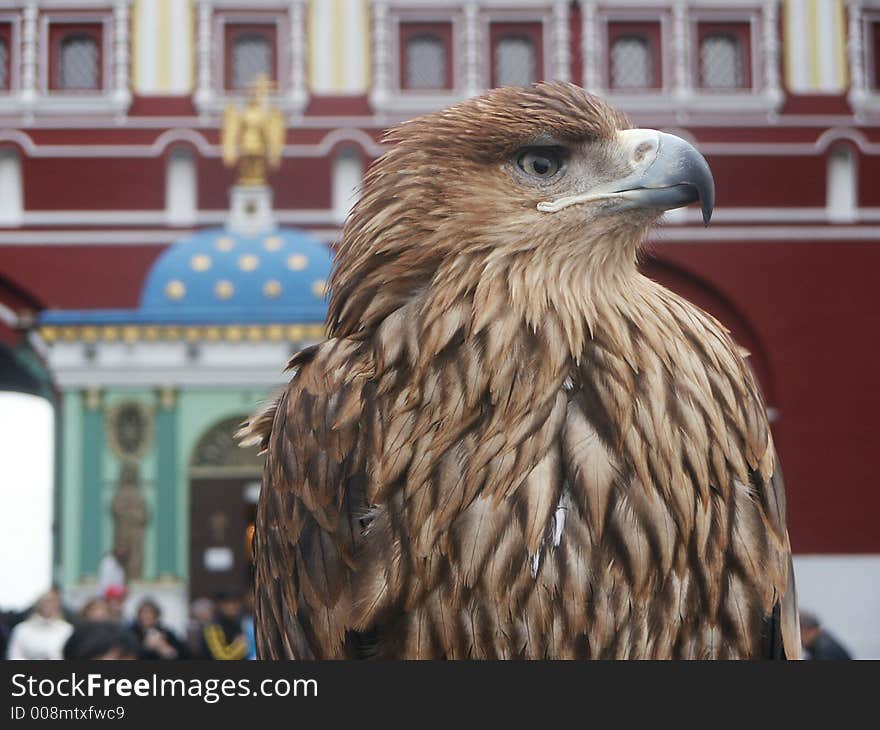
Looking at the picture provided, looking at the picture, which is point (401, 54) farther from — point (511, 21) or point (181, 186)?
point (181, 186)

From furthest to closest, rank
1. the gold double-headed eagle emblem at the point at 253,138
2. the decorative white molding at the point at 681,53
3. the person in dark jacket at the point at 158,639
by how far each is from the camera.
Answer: the decorative white molding at the point at 681,53 < the gold double-headed eagle emblem at the point at 253,138 < the person in dark jacket at the point at 158,639

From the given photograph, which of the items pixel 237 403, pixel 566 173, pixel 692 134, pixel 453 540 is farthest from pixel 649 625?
pixel 692 134

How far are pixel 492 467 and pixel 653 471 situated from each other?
20 centimetres

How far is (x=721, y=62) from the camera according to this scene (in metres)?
14.5

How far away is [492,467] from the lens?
1.72 m

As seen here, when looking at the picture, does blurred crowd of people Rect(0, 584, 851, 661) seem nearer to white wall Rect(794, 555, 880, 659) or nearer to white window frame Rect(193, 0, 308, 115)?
white wall Rect(794, 555, 880, 659)

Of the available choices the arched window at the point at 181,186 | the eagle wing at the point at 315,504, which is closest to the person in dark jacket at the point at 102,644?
the eagle wing at the point at 315,504

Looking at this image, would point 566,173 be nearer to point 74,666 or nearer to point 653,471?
point 653,471

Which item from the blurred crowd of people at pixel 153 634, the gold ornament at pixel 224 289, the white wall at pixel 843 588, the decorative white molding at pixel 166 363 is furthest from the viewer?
the white wall at pixel 843 588

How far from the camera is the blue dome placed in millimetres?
10789

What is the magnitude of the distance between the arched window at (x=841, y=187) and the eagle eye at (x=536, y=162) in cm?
1317

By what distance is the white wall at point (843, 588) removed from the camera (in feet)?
44.2

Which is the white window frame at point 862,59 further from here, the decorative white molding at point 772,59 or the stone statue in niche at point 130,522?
the stone statue in niche at point 130,522

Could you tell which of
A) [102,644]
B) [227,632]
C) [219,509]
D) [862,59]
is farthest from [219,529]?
[862,59]
